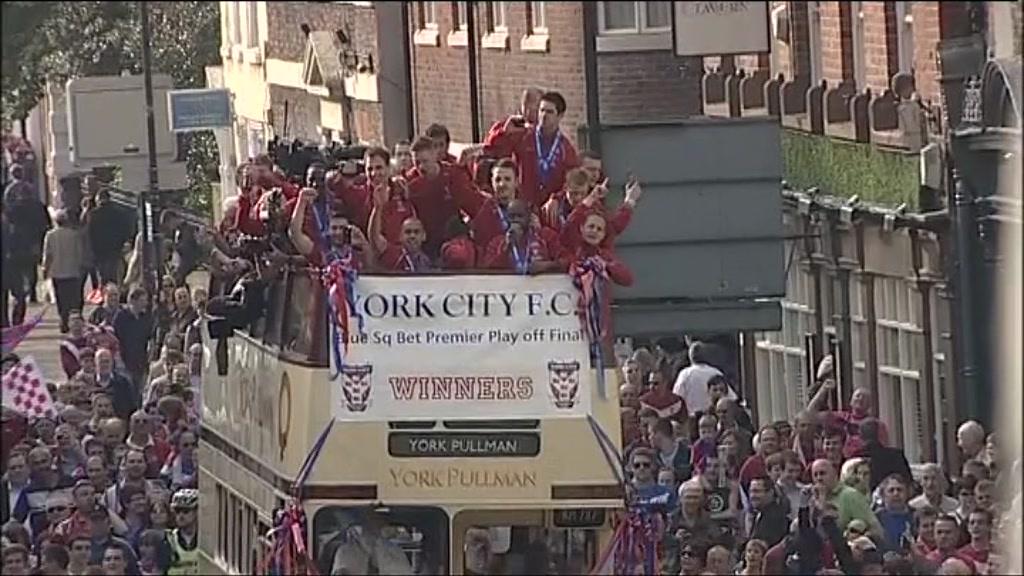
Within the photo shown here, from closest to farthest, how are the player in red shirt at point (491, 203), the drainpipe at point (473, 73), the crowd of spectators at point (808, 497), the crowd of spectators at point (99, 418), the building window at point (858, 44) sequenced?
the player in red shirt at point (491, 203), the crowd of spectators at point (808, 497), the crowd of spectators at point (99, 418), the building window at point (858, 44), the drainpipe at point (473, 73)

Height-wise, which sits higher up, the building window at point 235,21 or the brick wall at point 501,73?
the building window at point 235,21

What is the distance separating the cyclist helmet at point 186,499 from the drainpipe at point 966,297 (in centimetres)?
583

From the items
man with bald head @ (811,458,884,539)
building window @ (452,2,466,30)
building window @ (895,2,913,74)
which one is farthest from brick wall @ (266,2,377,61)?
man with bald head @ (811,458,884,539)

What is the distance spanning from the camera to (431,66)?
3731 cm

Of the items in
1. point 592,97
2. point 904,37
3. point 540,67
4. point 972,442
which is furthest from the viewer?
point 540,67

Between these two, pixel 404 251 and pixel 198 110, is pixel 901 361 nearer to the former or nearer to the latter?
pixel 198 110

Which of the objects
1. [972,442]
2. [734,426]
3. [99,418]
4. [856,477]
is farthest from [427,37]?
[856,477]

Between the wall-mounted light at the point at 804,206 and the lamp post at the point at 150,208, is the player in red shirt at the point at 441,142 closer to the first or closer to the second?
the lamp post at the point at 150,208

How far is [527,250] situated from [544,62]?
19.4 meters

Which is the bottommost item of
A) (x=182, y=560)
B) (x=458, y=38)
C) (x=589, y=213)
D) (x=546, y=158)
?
(x=182, y=560)

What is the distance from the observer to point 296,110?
30.2 metres

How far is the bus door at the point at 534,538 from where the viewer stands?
15.4m

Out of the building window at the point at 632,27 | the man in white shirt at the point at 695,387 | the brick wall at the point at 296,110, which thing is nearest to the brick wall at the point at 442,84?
the building window at the point at 632,27

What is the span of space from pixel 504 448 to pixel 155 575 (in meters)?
2.41
